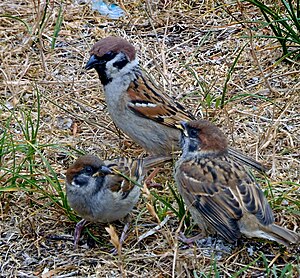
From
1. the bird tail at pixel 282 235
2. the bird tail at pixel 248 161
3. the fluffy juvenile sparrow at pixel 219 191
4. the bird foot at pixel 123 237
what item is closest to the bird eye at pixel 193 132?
the fluffy juvenile sparrow at pixel 219 191

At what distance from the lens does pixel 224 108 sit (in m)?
5.20

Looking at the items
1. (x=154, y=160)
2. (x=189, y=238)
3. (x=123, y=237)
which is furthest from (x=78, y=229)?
(x=154, y=160)

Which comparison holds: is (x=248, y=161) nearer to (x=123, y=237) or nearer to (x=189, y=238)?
(x=189, y=238)

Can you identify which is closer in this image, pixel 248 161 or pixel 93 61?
pixel 248 161

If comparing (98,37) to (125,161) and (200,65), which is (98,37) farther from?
(125,161)

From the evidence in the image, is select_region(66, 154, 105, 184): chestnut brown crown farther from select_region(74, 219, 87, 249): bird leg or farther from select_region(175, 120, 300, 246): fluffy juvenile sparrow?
select_region(175, 120, 300, 246): fluffy juvenile sparrow

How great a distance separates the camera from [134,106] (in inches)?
199

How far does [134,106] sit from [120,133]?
13.6 inches

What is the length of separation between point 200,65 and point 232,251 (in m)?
2.08

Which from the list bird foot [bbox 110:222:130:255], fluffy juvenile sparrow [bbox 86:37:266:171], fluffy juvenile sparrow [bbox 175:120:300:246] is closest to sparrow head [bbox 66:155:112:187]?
bird foot [bbox 110:222:130:255]

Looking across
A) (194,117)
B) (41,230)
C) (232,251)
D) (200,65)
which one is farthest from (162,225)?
(200,65)

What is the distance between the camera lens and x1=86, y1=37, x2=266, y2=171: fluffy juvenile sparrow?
16.6 feet

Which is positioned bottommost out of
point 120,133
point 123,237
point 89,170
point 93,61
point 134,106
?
point 120,133

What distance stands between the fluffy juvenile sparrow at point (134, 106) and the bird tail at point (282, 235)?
1.13 metres
